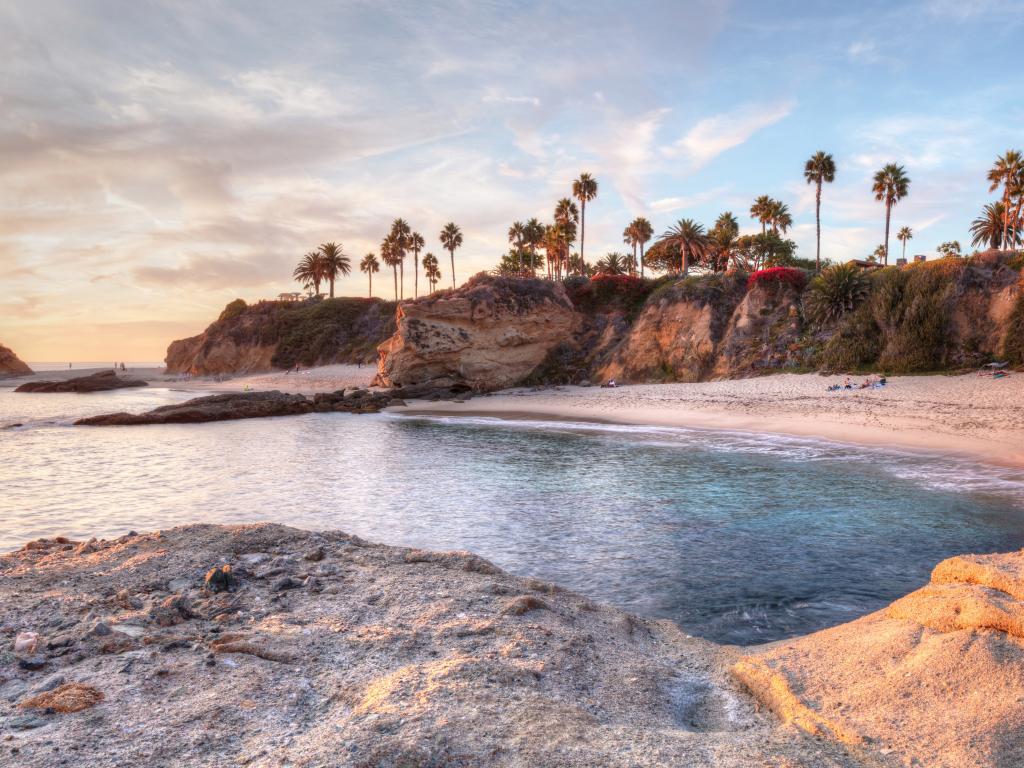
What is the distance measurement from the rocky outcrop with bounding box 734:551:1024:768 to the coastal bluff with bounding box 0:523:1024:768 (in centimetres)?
1

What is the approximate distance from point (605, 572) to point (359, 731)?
548cm

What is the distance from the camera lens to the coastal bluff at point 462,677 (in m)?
3.06

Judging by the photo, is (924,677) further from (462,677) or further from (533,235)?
(533,235)

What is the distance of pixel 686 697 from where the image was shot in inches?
167

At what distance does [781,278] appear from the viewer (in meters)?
38.2

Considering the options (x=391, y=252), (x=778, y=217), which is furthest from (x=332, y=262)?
(x=778, y=217)

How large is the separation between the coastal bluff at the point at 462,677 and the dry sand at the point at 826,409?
49.9ft

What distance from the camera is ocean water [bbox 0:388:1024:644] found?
764 cm

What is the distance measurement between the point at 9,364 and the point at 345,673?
110995mm

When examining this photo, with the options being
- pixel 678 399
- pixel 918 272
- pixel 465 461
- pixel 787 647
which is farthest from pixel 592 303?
pixel 787 647

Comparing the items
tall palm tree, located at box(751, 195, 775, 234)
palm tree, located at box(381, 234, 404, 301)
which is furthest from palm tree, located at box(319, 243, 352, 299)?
tall palm tree, located at box(751, 195, 775, 234)

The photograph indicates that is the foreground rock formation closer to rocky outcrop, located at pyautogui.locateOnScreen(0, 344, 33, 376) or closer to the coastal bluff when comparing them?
the coastal bluff

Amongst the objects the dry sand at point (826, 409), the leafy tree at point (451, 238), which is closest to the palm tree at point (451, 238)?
the leafy tree at point (451, 238)

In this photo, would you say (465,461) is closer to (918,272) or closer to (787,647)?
(787,647)
